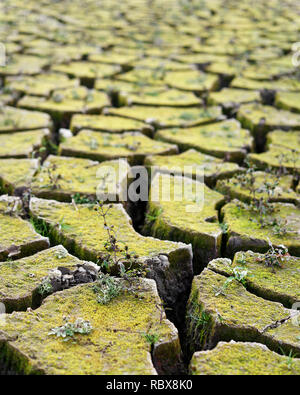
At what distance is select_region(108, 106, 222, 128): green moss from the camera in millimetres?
3588

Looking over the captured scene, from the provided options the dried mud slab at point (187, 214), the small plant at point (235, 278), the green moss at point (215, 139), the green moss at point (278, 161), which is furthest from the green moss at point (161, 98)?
the small plant at point (235, 278)

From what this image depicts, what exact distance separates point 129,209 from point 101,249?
A: 560 mm

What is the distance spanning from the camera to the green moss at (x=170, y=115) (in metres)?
3.59

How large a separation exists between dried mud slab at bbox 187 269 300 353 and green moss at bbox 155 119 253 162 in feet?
4.50

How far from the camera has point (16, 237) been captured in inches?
82.4

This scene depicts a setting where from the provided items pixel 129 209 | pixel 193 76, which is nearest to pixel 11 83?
pixel 193 76

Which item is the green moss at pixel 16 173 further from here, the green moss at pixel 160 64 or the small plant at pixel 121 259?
the green moss at pixel 160 64

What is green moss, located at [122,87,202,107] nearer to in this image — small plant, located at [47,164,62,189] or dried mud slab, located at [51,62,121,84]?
dried mud slab, located at [51,62,121,84]

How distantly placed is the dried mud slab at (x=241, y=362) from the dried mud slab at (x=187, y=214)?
2.03 feet

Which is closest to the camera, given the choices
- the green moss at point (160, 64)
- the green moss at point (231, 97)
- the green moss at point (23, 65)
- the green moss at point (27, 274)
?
the green moss at point (27, 274)

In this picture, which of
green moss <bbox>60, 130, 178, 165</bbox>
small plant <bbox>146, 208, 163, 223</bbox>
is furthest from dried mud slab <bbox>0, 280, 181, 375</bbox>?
green moss <bbox>60, 130, 178, 165</bbox>

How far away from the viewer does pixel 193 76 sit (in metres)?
4.88

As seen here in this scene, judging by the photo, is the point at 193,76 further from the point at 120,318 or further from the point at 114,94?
the point at 120,318

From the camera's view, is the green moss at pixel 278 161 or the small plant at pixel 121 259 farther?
the green moss at pixel 278 161
